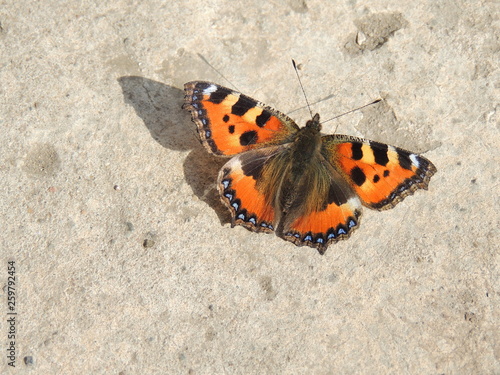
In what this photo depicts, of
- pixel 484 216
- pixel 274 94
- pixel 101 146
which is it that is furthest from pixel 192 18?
pixel 484 216

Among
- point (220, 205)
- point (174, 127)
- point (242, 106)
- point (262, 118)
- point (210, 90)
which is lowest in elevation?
point (220, 205)

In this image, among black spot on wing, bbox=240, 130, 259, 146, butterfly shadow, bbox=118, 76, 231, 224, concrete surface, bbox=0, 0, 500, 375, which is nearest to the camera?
concrete surface, bbox=0, 0, 500, 375

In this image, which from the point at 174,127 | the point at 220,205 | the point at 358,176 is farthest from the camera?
the point at 174,127

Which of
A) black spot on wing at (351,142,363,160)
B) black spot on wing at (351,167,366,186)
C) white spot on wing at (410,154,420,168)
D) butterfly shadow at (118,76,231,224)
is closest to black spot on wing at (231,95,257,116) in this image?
butterfly shadow at (118,76,231,224)

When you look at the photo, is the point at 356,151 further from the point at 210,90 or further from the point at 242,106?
the point at 210,90

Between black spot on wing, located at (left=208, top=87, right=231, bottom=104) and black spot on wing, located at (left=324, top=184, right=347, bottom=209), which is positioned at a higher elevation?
black spot on wing, located at (left=208, top=87, right=231, bottom=104)

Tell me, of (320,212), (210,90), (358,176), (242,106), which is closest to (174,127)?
(210,90)

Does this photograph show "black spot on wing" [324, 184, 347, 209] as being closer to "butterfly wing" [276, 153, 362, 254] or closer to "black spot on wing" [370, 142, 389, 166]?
"butterfly wing" [276, 153, 362, 254]
